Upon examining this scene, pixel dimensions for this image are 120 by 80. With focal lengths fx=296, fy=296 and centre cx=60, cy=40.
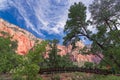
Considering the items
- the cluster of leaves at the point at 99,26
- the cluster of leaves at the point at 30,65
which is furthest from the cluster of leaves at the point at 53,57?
the cluster of leaves at the point at 30,65

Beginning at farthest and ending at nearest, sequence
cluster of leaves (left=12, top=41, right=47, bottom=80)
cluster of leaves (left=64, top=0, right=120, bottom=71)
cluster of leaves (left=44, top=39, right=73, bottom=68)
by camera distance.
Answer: cluster of leaves (left=44, top=39, right=73, bottom=68) < cluster of leaves (left=64, top=0, right=120, bottom=71) < cluster of leaves (left=12, top=41, right=47, bottom=80)

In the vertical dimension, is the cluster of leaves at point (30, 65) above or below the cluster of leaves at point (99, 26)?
below

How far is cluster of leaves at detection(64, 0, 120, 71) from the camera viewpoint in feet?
155

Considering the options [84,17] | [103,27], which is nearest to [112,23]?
[103,27]

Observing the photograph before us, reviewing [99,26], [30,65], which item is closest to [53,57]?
[99,26]

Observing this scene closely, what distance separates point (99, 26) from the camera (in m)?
49.4

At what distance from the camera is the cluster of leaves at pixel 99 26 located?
155 ft

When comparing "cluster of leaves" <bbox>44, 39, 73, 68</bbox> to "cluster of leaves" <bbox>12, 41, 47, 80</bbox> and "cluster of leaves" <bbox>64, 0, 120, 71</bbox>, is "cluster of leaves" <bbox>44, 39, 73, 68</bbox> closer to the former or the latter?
"cluster of leaves" <bbox>64, 0, 120, 71</bbox>

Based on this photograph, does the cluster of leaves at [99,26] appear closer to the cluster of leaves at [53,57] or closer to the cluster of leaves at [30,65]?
the cluster of leaves at [30,65]

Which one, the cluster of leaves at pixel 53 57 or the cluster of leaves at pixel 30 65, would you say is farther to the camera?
the cluster of leaves at pixel 53 57

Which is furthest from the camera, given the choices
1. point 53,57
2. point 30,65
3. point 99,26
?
point 53,57

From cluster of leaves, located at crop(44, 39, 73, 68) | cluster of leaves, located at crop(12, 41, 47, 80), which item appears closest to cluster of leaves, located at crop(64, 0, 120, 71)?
cluster of leaves, located at crop(12, 41, 47, 80)

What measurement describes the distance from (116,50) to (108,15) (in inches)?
266

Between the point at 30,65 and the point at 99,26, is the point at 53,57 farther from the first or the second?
the point at 30,65
